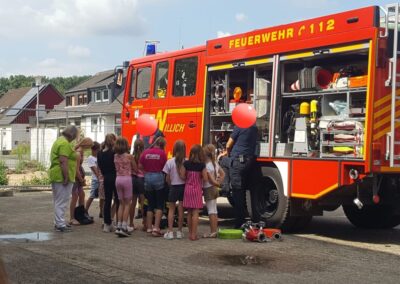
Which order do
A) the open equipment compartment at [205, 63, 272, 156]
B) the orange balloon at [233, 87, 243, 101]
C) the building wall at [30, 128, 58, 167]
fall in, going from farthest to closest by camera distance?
the building wall at [30, 128, 58, 167]
the orange balloon at [233, 87, 243, 101]
the open equipment compartment at [205, 63, 272, 156]

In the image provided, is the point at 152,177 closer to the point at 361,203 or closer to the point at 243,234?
the point at 243,234

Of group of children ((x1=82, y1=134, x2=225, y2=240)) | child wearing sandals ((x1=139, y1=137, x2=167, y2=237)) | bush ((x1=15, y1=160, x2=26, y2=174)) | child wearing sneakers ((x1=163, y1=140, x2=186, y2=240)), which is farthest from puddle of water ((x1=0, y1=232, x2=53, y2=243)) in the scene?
bush ((x1=15, y1=160, x2=26, y2=174))

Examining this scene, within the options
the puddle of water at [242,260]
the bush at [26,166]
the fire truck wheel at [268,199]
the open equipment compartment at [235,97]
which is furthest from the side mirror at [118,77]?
the bush at [26,166]

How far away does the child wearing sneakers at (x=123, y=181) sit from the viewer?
9414mm

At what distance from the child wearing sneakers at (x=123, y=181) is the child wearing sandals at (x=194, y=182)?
0.99m

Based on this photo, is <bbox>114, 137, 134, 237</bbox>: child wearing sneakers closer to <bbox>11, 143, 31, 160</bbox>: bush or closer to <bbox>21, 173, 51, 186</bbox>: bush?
<bbox>21, 173, 51, 186</bbox>: bush

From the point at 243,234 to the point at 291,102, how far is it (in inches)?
86.4

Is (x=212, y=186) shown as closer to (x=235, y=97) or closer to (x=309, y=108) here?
(x=235, y=97)

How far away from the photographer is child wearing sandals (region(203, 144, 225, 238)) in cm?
925

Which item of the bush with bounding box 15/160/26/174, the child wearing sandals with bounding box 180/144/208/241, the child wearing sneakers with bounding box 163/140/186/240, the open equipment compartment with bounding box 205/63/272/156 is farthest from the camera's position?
the bush with bounding box 15/160/26/174

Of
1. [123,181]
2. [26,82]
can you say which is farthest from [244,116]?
[26,82]

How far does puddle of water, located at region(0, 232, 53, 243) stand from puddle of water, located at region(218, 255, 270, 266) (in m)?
3.02

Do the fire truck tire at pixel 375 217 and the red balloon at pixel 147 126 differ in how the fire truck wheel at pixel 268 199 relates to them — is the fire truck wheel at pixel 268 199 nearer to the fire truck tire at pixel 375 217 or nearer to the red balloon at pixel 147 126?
the fire truck tire at pixel 375 217

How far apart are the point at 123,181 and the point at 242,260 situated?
280 cm
